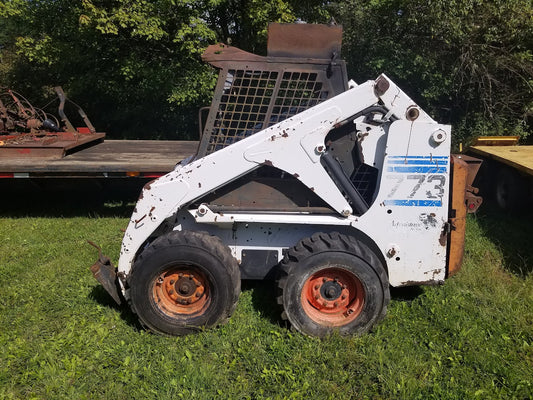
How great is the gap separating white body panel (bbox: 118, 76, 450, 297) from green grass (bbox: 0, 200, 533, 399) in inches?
18.9

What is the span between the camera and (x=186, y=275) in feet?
10.5


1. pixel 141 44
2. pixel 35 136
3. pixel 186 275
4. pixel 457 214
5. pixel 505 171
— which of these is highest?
pixel 141 44

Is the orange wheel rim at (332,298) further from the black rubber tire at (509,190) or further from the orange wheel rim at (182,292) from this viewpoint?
the black rubber tire at (509,190)

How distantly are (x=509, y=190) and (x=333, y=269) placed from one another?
4.46 metres

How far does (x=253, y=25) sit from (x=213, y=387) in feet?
26.9

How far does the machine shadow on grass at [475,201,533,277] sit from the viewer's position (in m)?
4.40

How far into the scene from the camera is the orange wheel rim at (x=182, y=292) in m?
3.19

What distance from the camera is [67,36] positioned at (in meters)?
9.21

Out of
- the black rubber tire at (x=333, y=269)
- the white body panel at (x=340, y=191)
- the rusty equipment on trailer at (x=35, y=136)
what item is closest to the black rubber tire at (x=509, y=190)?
the white body panel at (x=340, y=191)

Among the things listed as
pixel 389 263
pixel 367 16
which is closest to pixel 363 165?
pixel 389 263

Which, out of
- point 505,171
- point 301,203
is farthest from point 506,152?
point 301,203

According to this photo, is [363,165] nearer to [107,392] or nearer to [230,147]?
[230,147]

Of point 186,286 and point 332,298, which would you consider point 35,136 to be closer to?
point 186,286

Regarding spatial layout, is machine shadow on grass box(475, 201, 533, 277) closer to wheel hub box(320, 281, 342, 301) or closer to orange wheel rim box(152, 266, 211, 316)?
wheel hub box(320, 281, 342, 301)
